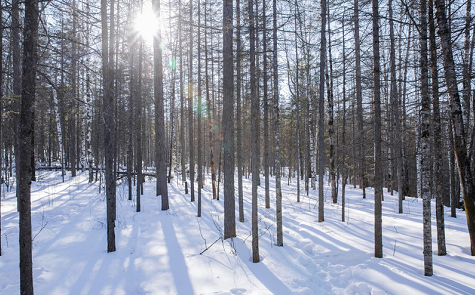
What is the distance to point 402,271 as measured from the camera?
5.31m

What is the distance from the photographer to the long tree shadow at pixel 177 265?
4.91 m

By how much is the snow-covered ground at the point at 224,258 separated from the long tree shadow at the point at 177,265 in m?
0.02

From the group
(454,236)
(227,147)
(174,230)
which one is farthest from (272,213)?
(454,236)

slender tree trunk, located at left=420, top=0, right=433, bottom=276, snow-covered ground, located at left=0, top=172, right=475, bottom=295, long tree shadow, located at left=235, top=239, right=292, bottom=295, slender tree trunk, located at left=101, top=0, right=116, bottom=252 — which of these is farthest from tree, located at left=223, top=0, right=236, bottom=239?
slender tree trunk, located at left=420, top=0, right=433, bottom=276

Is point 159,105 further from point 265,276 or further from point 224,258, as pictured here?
point 265,276

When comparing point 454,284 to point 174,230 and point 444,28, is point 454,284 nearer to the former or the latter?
point 444,28

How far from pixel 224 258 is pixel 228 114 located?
13.4 ft

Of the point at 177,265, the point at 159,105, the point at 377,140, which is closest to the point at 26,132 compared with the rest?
the point at 177,265

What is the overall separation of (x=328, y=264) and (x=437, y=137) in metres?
4.25

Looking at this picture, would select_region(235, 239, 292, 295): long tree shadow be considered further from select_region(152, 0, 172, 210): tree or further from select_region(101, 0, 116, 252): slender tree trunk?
select_region(152, 0, 172, 210): tree

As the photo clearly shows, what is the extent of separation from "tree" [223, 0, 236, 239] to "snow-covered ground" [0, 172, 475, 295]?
84 centimetres

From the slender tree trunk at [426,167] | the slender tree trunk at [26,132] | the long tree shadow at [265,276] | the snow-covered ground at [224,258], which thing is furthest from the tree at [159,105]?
the slender tree trunk at [426,167]

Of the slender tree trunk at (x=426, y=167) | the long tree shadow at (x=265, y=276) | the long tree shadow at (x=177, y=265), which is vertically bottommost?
the long tree shadow at (x=265, y=276)

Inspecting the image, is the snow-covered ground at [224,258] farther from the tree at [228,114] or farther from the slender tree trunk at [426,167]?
the tree at [228,114]
